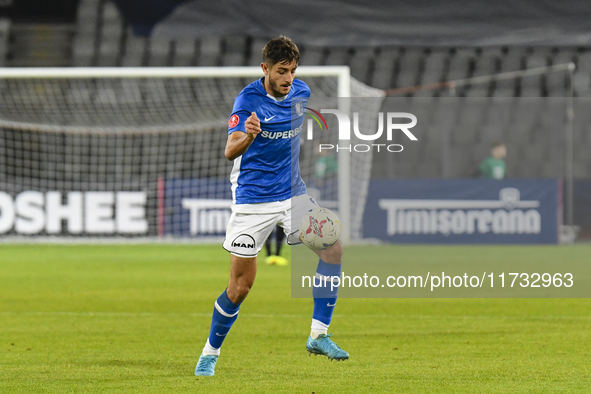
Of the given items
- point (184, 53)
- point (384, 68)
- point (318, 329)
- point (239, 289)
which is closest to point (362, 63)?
point (384, 68)

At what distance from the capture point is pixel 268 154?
5.11m

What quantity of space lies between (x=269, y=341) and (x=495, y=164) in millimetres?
10534

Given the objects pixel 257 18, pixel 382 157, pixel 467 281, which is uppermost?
pixel 257 18

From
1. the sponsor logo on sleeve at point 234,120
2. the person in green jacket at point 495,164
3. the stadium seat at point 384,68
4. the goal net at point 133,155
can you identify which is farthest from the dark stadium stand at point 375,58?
the sponsor logo on sleeve at point 234,120

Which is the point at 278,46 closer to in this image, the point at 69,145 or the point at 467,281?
the point at 467,281

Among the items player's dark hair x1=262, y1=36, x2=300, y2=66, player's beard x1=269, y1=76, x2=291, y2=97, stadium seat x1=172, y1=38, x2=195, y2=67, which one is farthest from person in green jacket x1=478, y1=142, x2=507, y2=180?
player's dark hair x1=262, y1=36, x2=300, y2=66

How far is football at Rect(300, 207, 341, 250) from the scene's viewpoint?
5070mm

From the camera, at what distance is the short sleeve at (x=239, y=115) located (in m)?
4.80

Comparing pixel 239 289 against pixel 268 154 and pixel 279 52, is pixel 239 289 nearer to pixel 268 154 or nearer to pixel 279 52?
pixel 268 154

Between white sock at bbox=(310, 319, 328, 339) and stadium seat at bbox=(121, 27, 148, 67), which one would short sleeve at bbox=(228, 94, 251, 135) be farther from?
stadium seat at bbox=(121, 27, 148, 67)

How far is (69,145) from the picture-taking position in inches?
707

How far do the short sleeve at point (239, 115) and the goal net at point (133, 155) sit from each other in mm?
9476

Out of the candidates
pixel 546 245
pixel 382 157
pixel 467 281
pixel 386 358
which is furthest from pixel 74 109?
pixel 386 358

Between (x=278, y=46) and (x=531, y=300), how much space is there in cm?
464
